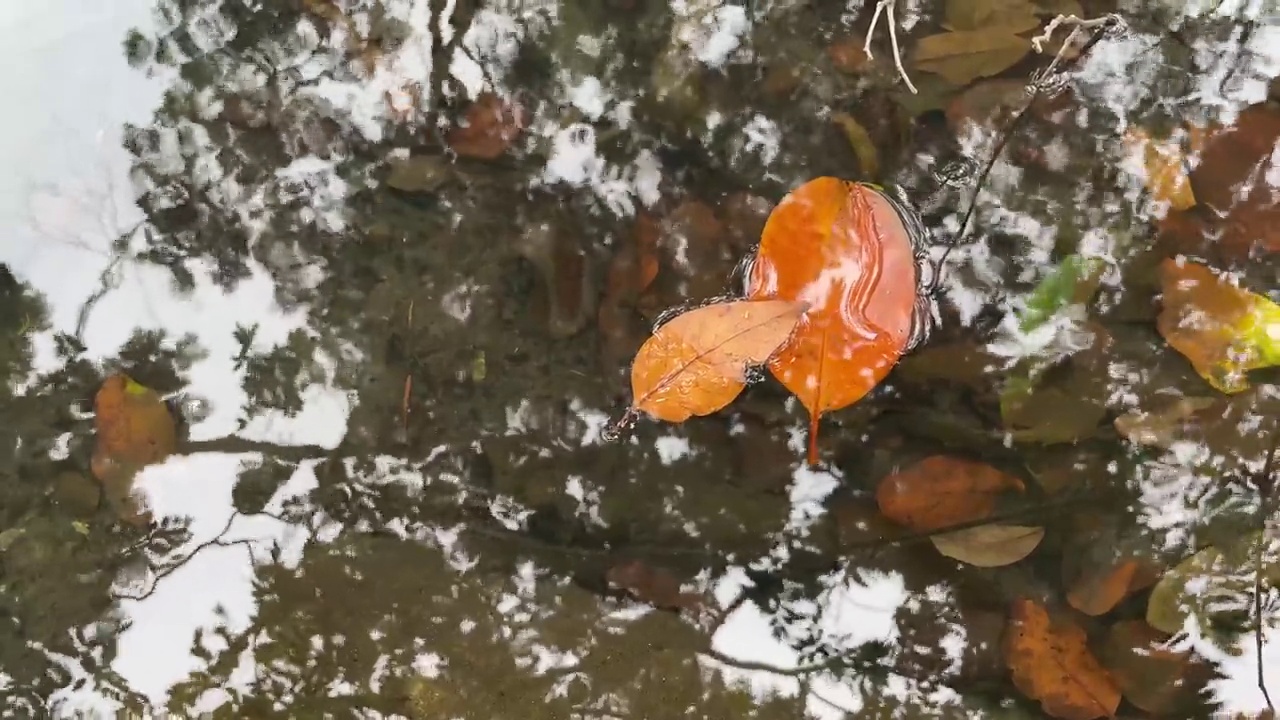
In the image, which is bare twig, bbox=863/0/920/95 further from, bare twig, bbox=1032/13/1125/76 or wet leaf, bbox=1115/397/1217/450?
wet leaf, bbox=1115/397/1217/450

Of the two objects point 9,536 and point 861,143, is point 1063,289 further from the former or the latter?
point 9,536

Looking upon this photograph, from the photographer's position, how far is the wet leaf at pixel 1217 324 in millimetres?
753

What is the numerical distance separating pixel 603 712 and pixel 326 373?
40 centimetres

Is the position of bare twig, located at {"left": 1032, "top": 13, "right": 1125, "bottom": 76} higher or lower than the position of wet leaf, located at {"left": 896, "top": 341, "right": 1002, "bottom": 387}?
higher

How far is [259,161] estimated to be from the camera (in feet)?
2.70

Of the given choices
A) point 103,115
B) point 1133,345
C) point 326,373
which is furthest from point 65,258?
point 1133,345

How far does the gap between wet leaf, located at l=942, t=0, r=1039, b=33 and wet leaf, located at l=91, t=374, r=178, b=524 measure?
31.0 inches

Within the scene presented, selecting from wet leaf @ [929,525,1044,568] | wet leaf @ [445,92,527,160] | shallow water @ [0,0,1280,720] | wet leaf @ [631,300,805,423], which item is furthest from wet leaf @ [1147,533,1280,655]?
wet leaf @ [445,92,527,160]

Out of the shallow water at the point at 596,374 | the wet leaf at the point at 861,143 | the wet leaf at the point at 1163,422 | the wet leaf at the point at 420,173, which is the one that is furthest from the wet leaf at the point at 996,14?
the wet leaf at the point at 420,173

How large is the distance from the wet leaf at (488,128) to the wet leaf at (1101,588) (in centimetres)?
63

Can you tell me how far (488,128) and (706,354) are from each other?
0.92ft

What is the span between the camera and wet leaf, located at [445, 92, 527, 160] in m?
0.81

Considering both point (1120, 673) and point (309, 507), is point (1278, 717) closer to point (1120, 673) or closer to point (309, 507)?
point (1120, 673)

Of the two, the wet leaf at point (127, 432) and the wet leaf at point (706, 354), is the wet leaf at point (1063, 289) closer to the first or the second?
the wet leaf at point (706, 354)
